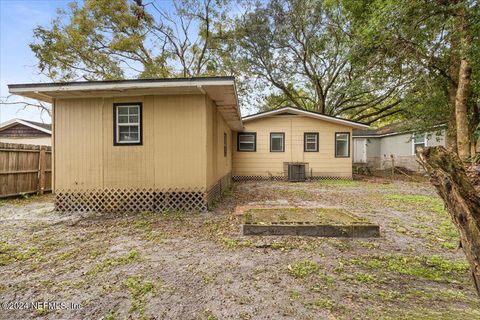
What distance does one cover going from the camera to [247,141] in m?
13.6

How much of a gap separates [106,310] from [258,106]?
20556mm

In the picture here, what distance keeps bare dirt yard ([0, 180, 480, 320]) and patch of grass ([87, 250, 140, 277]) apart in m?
0.01

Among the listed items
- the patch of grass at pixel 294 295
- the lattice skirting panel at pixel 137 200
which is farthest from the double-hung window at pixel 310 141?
the patch of grass at pixel 294 295

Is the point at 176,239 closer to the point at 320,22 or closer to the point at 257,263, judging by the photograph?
the point at 257,263

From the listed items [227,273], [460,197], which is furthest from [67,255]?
[460,197]

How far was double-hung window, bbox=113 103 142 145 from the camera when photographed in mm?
6195

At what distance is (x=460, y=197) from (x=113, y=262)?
3.69 metres

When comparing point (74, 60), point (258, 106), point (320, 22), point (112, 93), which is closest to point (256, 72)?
point (258, 106)

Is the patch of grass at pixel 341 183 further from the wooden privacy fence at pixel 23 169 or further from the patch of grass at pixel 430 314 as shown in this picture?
the wooden privacy fence at pixel 23 169

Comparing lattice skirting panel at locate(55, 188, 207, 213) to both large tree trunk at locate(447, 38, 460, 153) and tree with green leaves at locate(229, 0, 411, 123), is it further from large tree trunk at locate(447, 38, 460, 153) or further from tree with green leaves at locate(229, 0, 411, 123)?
tree with green leaves at locate(229, 0, 411, 123)

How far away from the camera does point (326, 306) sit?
87.9 inches

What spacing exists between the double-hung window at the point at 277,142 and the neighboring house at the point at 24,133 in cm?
1201

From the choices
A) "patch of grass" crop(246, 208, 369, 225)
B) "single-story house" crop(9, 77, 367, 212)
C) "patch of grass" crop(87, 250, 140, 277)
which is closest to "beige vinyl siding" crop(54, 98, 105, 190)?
"single-story house" crop(9, 77, 367, 212)

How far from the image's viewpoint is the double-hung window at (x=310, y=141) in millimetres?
13516
